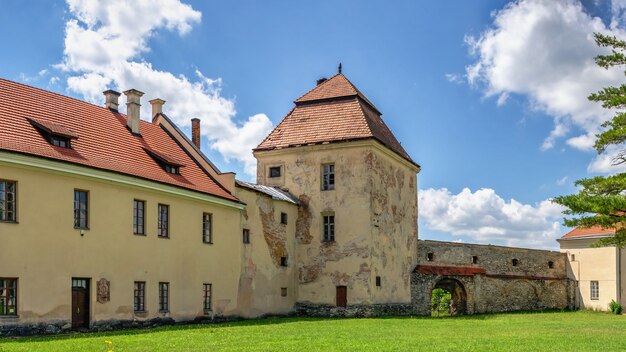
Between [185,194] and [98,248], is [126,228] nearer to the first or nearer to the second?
[98,248]

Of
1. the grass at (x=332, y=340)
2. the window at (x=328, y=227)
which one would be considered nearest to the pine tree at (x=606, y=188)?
the grass at (x=332, y=340)

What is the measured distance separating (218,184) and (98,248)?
300 inches

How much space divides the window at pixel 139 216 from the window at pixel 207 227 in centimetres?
355

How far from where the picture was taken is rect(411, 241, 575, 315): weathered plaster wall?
3853 centimetres

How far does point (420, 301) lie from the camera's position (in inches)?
1459

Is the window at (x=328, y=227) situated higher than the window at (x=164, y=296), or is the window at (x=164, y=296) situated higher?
the window at (x=328, y=227)

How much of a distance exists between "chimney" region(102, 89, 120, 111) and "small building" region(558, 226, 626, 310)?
28.8m

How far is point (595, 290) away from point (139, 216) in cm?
3125

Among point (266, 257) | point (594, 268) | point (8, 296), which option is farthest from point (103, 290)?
point (594, 268)

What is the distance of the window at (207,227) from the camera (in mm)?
28136

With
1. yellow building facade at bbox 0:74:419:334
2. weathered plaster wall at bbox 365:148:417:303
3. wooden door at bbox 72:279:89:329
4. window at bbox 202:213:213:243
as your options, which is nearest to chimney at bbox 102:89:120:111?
yellow building facade at bbox 0:74:419:334

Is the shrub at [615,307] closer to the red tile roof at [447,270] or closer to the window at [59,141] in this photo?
the red tile roof at [447,270]

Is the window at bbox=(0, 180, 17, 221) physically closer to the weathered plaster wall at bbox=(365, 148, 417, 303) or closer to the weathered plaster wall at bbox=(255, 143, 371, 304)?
the weathered plaster wall at bbox=(255, 143, 371, 304)

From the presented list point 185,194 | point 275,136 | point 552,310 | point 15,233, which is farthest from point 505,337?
point 552,310
